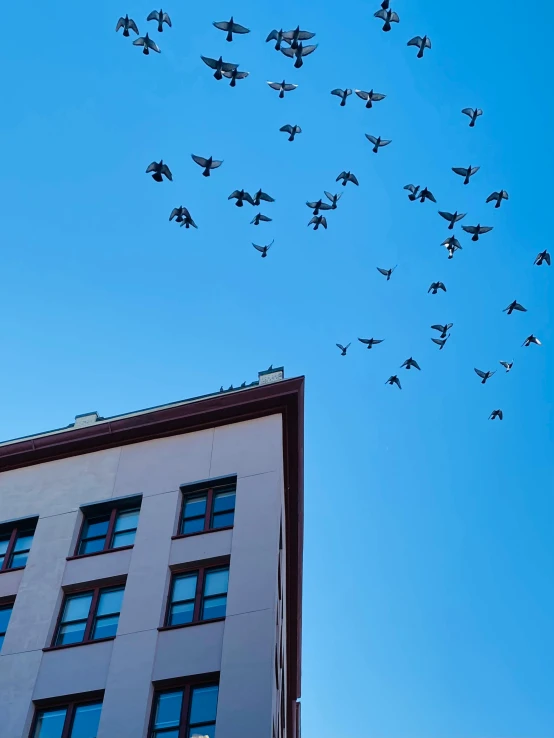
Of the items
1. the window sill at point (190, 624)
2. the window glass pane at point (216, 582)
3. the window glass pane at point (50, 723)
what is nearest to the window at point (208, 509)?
the window glass pane at point (216, 582)

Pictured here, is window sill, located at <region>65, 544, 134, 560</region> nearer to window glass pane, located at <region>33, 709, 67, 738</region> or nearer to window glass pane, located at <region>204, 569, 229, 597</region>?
window glass pane, located at <region>204, 569, 229, 597</region>

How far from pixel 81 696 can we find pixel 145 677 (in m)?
1.89

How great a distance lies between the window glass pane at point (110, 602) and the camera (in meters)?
27.5

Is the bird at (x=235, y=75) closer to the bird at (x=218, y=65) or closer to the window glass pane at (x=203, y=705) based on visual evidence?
the bird at (x=218, y=65)

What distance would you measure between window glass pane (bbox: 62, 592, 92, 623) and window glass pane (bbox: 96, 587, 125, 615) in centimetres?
41

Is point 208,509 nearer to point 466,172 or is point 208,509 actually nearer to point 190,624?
point 190,624

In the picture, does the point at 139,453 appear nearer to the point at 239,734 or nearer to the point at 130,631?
the point at 130,631

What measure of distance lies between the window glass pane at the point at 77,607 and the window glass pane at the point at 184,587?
103 inches

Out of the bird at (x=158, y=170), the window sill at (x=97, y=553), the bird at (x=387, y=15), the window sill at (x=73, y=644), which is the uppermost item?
the bird at (x=387, y=15)

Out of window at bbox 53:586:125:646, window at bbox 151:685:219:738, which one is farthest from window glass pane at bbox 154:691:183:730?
window at bbox 53:586:125:646

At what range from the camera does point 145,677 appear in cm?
2491

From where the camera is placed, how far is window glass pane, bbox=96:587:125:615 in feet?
90.3

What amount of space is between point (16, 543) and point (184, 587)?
6668 mm

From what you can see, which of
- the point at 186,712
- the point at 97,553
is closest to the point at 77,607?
the point at 97,553
